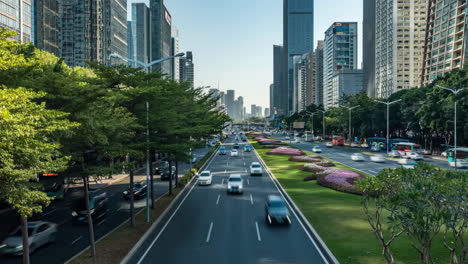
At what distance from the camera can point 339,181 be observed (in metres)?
35.9

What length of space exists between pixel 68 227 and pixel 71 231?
1.15 metres

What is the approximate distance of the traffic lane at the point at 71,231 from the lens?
18.5 m

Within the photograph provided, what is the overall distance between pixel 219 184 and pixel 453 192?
29761 millimetres

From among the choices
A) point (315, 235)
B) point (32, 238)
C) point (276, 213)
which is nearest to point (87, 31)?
point (32, 238)

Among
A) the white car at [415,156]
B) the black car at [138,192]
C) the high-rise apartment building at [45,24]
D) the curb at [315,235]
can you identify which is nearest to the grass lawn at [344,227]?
the curb at [315,235]

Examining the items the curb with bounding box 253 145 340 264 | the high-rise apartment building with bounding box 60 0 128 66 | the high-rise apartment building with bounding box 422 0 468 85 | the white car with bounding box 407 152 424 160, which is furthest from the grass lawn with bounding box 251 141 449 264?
the high-rise apartment building with bounding box 60 0 128 66

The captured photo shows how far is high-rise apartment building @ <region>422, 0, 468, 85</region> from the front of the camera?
108 m

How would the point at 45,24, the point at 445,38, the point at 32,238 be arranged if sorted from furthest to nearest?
the point at 445,38 < the point at 45,24 < the point at 32,238

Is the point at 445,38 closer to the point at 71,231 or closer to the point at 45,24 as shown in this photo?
the point at 45,24

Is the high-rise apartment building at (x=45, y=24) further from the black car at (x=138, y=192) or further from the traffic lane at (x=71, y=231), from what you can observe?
the traffic lane at (x=71, y=231)

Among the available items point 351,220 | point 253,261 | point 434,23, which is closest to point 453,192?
point 253,261

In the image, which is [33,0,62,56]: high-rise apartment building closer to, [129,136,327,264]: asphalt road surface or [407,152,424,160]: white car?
[129,136,327,264]: asphalt road surface

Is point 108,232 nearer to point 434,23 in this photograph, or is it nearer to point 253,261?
point 253,261

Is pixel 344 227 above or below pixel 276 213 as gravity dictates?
below
